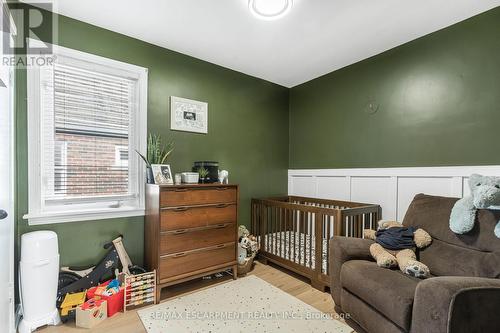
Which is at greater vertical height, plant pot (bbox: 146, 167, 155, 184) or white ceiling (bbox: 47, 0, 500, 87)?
white ceiling (bbox: 47, 0, 500, 87)

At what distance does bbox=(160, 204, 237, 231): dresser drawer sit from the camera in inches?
82.8

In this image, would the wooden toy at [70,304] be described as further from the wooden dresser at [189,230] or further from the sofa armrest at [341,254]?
the sofa armrest at [341,254]

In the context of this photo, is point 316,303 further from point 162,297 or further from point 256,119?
point 256,119

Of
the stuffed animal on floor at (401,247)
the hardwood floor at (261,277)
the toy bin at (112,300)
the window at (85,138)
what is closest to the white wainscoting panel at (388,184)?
the stuffed animal on floor at (401,247)

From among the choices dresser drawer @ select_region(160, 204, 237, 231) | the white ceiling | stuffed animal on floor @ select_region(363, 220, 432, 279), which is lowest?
stuffed animal on floor @ select_region(363, 220, 432, 279)

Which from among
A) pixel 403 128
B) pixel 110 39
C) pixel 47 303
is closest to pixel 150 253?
pixel 47 303

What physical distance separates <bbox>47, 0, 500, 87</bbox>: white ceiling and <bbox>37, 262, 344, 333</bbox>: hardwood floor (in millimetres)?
2438

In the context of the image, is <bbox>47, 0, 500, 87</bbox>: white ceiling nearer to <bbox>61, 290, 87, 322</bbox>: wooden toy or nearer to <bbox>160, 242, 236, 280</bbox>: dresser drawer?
<bbox>160, 242, 236, 280</bbox>: dresser drawer

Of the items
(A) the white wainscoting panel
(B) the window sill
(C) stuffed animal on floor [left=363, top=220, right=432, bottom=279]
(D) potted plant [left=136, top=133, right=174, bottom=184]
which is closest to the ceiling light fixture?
(D) potted plant [left=136, top=133, right=174, bottom=184]

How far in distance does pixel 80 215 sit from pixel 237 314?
1.57m

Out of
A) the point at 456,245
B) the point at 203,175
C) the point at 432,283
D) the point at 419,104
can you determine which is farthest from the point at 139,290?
the point at 419,104

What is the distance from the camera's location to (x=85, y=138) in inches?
86.3

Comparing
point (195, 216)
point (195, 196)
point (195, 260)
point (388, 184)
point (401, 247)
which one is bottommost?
point (195, 260)

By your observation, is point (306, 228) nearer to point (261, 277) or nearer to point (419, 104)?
point (261, 277)
